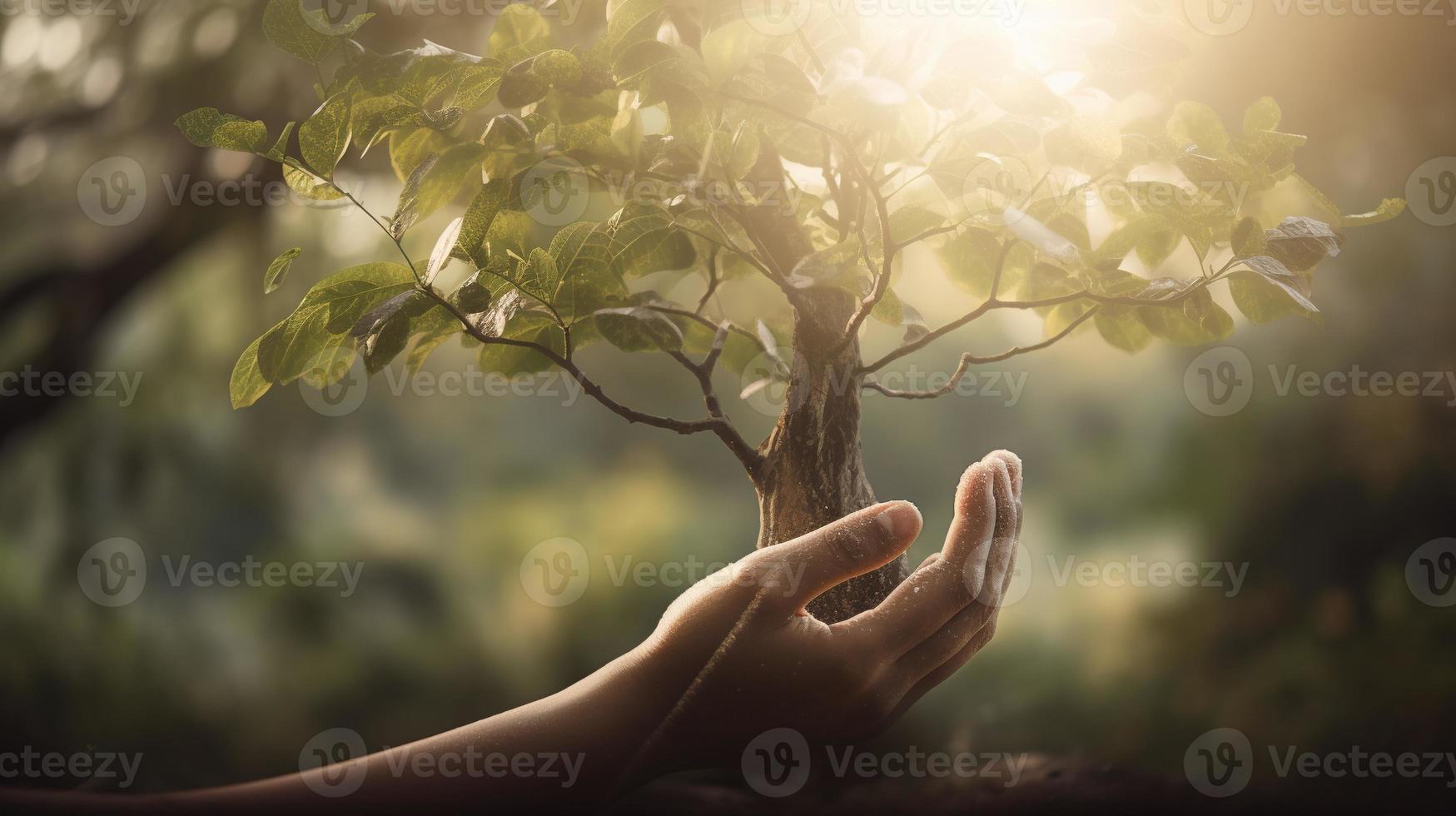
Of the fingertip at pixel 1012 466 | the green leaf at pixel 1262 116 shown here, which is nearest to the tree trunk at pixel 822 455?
the fingertip at pixel 1012 466

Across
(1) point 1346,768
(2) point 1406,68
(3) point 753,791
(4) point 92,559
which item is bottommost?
(4) point 92,559

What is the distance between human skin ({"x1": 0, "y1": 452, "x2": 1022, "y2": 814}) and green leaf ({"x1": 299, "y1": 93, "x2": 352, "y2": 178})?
0.37 meters

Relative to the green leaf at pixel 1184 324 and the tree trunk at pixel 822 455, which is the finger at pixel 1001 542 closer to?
the tree trunk at pixel 822 455

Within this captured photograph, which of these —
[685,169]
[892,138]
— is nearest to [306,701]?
[685,169]

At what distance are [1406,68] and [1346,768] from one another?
3.72 feet

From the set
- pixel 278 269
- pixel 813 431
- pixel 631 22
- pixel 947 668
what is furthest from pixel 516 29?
pixel 947 668

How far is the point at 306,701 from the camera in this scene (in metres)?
2.25

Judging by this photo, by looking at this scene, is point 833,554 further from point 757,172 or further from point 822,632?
point 757,172

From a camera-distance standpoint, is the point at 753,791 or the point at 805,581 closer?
the point at 805,581

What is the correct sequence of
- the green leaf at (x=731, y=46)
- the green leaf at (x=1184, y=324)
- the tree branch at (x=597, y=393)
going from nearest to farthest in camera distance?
the green leaf at (x=731, y=46) < the tree branch at (x=597, y=393) < the green leaf at (x=1184, y=324)

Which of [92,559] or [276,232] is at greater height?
[276,232]

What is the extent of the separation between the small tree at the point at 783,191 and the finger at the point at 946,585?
8cm

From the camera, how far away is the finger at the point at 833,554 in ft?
1.83

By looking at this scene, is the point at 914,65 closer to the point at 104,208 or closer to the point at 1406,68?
the point at 1406,68
